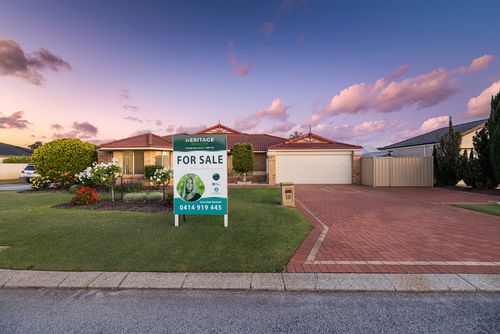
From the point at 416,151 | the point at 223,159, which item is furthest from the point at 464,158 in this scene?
the point at 223,159

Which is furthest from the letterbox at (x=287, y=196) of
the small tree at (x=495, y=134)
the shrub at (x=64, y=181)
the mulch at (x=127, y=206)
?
the shrub at (x=64, y=181)

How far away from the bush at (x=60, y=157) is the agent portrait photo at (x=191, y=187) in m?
14.4

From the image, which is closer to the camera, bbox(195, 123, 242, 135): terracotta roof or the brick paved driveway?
the brick paved driveway

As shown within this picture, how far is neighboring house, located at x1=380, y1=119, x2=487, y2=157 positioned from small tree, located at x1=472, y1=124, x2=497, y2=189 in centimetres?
313

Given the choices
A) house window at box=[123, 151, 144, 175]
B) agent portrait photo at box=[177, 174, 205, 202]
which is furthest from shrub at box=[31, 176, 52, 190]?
agent portrait photo at box=[177, 174, 205, 202]

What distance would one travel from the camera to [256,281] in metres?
3.55

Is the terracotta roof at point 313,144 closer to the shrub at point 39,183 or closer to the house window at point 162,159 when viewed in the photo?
the house window at point 162,159

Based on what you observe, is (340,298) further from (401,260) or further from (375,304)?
(401,260)

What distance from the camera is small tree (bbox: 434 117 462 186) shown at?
16703 mm

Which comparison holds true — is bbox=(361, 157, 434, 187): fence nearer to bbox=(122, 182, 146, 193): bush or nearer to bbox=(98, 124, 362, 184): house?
bbox=(98, 124, 362, 184): house

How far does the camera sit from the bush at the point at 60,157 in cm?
1573

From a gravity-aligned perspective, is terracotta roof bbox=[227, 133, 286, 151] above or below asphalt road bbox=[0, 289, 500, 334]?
above

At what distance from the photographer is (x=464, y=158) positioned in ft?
53.5

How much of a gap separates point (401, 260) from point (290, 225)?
2.95m
